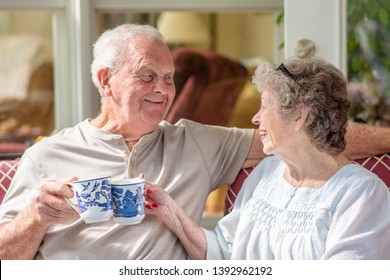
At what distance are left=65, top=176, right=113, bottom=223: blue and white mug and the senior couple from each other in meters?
0.05

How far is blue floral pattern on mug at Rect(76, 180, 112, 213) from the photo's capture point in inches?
67.4

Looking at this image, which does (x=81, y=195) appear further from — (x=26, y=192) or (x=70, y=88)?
(x=70, y=88)

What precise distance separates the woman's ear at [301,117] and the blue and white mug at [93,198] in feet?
1.46

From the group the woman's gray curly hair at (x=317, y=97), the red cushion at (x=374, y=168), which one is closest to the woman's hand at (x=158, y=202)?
the red cushion at (x=374, y=168)

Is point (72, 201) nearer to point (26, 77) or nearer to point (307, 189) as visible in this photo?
point (307, 189)

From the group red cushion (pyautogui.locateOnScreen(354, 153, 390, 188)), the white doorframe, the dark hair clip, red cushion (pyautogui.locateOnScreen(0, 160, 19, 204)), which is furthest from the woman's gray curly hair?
red cushion (pyautogui.locateOnScreen(0, 160, 19, 204))

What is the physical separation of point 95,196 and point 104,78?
456mm

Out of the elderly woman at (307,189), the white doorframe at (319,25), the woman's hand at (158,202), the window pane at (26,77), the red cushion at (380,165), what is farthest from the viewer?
the window pane at (26,77)

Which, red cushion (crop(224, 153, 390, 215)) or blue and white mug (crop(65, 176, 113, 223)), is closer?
blue and white mug (crop(65, 176, 113, 223))

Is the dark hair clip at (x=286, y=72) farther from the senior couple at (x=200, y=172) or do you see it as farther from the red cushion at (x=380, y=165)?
the red cushion at (x=380, y=165)

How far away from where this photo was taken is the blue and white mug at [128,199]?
5.75 ft

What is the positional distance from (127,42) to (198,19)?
2.21m

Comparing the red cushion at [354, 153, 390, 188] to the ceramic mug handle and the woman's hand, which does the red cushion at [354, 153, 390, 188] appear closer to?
the woman's hand
